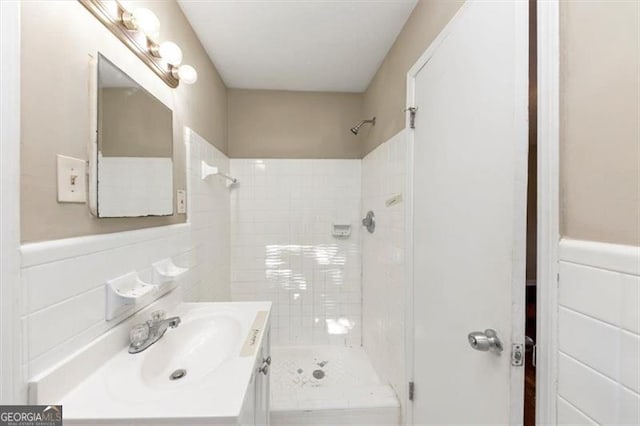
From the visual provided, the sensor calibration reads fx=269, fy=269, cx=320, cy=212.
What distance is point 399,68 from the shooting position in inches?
63.5

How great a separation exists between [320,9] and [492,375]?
5.77ft

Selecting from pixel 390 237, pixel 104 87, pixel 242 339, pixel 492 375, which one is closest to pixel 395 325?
pixel 390 237

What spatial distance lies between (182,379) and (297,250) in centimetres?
161

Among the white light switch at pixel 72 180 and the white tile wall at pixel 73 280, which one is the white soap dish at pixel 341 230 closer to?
the white tile wall at pixel 73 280

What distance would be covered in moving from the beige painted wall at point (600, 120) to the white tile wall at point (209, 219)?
157 centimetres

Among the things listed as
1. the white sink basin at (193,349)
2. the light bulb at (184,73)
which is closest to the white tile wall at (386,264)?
the white sink basin at (193,349)

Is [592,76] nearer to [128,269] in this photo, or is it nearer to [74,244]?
[74,244]

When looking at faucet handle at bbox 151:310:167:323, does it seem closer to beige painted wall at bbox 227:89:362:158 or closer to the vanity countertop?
the vanity countertop

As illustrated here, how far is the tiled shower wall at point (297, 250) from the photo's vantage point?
241 centimetres

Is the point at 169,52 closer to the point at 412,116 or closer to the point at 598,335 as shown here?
the point at 412,116

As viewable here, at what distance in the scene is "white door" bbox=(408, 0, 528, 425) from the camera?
74 cm

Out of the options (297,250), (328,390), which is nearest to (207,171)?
(297,250)

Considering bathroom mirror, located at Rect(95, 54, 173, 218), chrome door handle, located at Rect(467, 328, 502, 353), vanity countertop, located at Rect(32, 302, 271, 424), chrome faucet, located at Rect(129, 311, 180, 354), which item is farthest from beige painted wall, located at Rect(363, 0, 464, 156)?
chrome faucet, located at Rect(129, 311, 180, 354)

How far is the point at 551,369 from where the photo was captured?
2.12 feet
